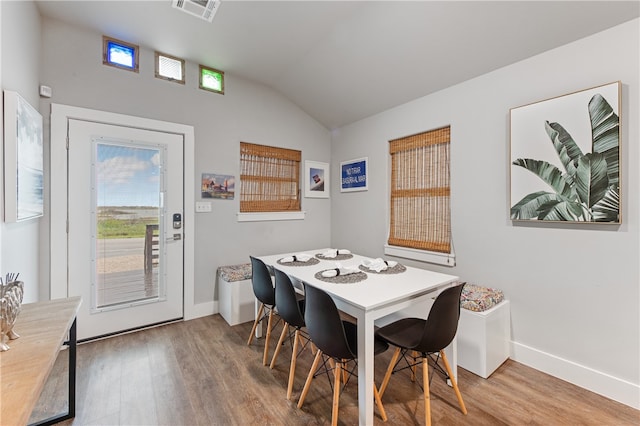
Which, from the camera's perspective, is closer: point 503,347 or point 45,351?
point 45,351

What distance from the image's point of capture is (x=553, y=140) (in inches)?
81.4

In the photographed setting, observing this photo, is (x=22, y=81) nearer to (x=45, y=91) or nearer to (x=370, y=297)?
(x=45, y=91)

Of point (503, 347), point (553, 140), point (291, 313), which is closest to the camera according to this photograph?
point (291, 313)

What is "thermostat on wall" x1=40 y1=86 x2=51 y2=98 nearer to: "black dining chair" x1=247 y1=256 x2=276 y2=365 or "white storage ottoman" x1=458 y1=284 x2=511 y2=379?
"black dining chair" x1=247 y1=256 x2=276 y2=365

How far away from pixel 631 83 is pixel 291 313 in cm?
267

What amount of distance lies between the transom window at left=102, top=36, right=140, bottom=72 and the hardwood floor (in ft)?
8.76

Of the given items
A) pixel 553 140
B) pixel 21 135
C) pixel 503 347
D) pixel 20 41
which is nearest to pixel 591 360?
pixel 503 347

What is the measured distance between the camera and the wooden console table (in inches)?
30.3

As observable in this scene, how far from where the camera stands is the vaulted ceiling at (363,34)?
1989 mm

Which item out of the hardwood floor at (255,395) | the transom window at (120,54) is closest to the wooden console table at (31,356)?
the hardwood floor at (255,395)

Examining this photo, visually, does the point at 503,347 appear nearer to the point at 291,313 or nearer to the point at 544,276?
the point at 544,276

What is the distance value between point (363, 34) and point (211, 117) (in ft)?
6.18

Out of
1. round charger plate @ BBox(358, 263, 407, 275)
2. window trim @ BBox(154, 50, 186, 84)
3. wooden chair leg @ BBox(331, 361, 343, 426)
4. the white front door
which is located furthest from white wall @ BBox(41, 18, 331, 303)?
Result: wooden chair leg @ BBox(331, 361, 343, 426)

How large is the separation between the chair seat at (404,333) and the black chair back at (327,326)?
0.89ft
